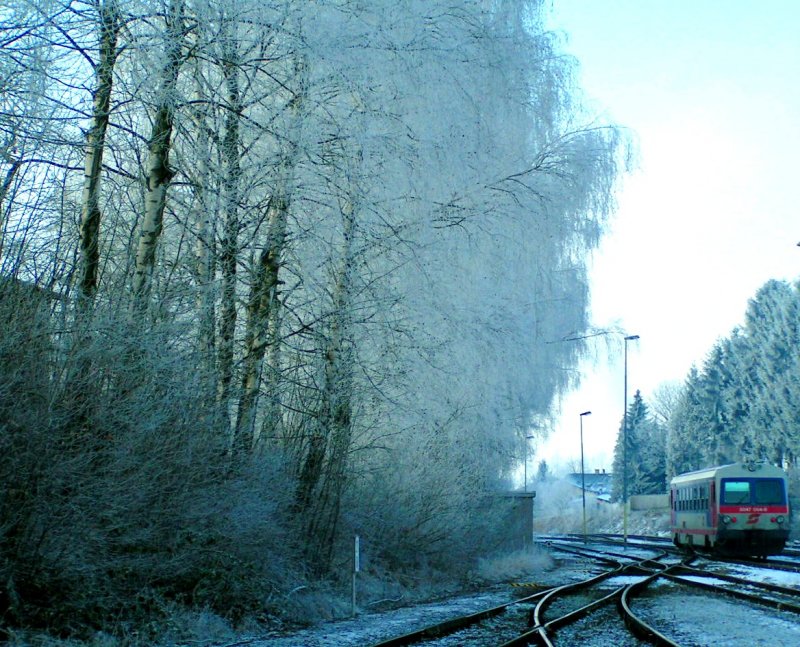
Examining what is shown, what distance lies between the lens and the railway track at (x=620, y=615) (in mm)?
11539

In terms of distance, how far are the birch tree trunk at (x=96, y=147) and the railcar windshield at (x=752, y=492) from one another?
25142mm

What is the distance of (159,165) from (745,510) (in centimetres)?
2459

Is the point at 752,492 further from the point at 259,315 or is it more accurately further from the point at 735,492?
the point at 259,315

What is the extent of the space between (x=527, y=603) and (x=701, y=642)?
568 cm

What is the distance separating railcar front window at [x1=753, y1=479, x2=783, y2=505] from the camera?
1233 inches

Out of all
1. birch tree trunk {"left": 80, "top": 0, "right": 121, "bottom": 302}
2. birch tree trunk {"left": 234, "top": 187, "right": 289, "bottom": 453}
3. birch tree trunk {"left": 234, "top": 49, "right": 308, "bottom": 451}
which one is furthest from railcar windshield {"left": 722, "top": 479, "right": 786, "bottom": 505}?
birch tree trunk {"left": 80, "top": 0, "right": 121, "bottom": 302}

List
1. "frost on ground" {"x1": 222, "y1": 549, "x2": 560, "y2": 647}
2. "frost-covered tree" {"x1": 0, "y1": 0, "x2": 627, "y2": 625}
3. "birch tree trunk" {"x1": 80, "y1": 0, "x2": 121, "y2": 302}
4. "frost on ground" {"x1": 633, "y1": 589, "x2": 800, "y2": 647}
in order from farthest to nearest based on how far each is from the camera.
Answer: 1. "frost on ground" {"x1": 633, "y1": 589, "x2": 800, "y2": 647}
2. "birch tree trunk" {"x1": 80, "y1": 0, "x2": 121, "y2": 302}
3. "frost on ground" {"x1": 222, "y1": 549, "x2": 560, "y2": 647}
4. "frost-covered tree" {"x1": 0, "y1": 0, "x2": 627, "y2": 625}

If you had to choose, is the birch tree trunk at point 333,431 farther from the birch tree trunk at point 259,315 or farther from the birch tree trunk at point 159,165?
the birch tree trunk at point 159,165

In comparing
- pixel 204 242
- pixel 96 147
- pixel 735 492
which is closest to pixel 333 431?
pixel 204 242

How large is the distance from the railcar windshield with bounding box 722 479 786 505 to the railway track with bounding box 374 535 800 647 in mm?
8426

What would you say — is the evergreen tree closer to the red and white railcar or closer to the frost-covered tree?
the red and white railcar

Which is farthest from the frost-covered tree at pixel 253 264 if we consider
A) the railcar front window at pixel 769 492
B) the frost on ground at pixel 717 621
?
the railcar front window at pixel 769 492

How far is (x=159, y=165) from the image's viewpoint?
12523mm

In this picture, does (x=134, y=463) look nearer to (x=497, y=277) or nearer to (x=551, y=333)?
(x=497, y=277)
